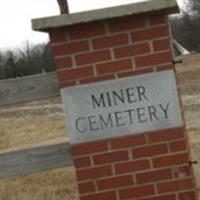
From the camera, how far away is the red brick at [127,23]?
495cm

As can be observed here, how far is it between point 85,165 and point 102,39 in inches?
32.2

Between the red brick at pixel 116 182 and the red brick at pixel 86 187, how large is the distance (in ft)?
0.19

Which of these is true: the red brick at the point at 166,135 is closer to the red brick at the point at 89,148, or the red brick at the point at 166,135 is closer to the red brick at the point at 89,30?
the red brick at the point at 89,148

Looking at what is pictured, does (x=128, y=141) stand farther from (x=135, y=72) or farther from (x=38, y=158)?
(x=38, y=158)

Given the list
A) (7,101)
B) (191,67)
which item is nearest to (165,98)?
(7,101)

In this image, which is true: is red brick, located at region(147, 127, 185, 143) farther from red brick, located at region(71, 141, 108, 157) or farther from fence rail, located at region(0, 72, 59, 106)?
fence rail, located at region(0, 72, 59, 106)

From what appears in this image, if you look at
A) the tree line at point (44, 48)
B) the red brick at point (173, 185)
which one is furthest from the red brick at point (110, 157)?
the tree line at point (44, 48)

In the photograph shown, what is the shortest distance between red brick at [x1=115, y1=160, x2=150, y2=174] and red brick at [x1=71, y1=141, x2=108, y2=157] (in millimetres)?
147

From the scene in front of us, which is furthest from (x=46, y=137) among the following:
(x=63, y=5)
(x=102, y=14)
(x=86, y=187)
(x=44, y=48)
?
(x=44, y=48)

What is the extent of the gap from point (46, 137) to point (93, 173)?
35.3 ft

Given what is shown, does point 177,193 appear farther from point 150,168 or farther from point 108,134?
point 108,134

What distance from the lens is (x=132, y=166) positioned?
4984mm

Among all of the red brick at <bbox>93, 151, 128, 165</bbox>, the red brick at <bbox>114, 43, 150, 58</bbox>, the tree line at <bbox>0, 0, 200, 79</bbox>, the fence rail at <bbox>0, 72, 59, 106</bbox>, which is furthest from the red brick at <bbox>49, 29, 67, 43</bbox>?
the tree line at <bbox>0, 0, 200, 79</bbox>

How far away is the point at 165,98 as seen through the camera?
16.3ft
